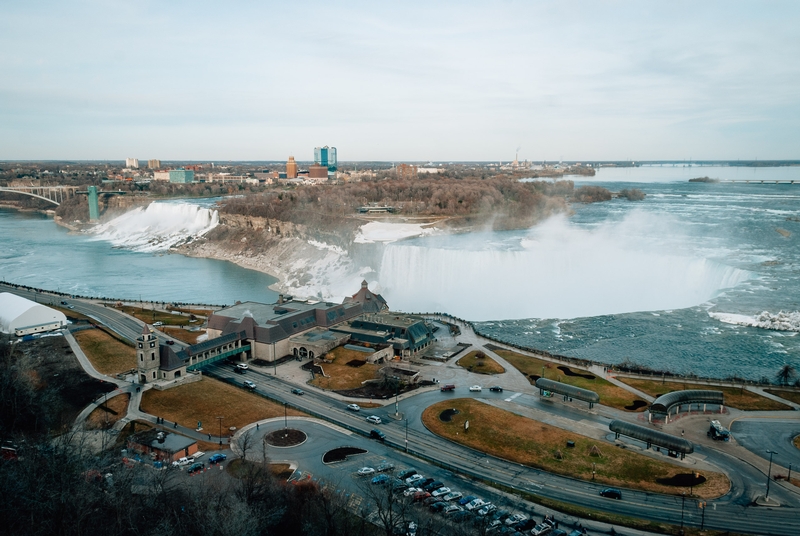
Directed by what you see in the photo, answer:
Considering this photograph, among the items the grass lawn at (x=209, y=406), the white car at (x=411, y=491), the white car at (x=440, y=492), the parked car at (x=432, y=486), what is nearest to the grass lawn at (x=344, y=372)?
the grass lawn at (x=209, y=406)

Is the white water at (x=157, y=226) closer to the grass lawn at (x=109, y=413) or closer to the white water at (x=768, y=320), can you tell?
the grass lawn at (x=109, y=413)

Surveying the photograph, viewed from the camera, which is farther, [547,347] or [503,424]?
[547,347]

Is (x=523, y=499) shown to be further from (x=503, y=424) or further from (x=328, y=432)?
(x=328, y=432)

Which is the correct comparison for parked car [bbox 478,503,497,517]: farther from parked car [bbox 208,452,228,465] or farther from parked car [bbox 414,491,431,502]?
parked car [bbox 208,452,228,465]

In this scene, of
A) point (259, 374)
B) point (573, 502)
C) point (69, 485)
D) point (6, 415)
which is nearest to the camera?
point (69, 485)

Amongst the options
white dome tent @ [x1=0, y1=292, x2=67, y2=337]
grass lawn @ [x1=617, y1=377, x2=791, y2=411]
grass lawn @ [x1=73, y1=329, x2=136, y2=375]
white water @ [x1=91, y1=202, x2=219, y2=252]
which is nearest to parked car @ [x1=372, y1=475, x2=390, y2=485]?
grass lawn @ [x1=617, y1=377, x2=791, y2=411]

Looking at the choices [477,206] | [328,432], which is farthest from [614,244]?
[328,432]
